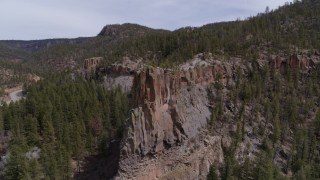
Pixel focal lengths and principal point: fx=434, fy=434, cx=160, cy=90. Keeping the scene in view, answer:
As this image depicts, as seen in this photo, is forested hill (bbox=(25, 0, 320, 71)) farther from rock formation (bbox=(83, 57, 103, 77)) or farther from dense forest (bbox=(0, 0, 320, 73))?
rock formation (bbox=(83, 57, 103, 77))

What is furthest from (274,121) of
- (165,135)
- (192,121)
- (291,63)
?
(165,135)

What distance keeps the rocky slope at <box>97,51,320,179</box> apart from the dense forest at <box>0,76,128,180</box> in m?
14.7

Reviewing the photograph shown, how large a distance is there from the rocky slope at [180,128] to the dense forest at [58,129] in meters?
14.7

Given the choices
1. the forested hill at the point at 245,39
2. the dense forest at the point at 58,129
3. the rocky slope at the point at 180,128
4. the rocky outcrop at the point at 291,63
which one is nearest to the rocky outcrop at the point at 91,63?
the forested hill at the point at 245,39

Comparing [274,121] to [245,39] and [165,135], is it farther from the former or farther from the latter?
[245,39]

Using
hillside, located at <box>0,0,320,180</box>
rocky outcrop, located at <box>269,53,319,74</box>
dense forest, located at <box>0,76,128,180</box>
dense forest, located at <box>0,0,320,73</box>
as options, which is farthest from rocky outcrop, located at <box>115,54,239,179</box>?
rocky outcrop, located at <box>269,53,319,74</box>

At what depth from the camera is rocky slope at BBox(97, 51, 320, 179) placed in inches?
2938

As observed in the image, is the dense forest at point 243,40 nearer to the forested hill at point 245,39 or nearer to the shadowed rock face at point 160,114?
the forested hill at point 245,39

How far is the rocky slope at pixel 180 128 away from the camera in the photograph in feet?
245

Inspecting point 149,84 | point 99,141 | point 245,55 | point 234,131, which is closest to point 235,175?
point 234,131

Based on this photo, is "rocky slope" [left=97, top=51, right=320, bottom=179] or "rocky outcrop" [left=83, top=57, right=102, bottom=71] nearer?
"rocky slope" [left=97, top=51, right=320, bottom=179]

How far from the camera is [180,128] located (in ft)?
258

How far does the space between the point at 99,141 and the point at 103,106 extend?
18235mm

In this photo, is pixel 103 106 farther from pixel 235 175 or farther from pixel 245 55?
pixel 235 175
